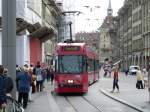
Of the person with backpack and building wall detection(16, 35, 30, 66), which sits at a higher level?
building wall detection(16, 35, 30, 66)

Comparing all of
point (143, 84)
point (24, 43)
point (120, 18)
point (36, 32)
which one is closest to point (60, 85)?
point (143, 84)

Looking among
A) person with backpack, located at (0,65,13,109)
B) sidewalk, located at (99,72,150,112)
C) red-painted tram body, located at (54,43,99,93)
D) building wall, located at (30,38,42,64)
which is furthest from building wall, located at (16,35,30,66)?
person with backpack, located at (0,65,13,109)

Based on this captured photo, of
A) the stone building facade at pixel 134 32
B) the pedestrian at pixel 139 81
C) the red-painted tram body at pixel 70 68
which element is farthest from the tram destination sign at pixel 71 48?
the stone building facade at pixel 134 32

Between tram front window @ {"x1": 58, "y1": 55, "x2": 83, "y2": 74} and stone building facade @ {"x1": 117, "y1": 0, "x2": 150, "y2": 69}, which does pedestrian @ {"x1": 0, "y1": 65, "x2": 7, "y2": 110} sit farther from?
stone building facade @ {"x1": 117, "y1": 0, "x2": 150, "y2": 69}

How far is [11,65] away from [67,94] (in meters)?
17.3

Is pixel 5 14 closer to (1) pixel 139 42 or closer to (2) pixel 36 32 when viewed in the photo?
(2) pixel 36 32

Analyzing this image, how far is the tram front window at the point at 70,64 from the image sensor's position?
33.8 meters

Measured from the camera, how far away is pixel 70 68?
33.9m

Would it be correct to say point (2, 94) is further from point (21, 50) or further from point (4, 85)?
point (21, 50)

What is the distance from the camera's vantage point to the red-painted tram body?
33.5m

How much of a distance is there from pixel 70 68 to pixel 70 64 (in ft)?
0.87

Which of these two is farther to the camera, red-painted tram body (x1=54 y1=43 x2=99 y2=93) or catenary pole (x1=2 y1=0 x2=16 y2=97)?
red-painted tram body (x1=54 y1=43 x2=99 y2=93)

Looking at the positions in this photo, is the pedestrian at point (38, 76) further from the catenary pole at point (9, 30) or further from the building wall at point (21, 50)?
the catenary pole at point (9, 30)

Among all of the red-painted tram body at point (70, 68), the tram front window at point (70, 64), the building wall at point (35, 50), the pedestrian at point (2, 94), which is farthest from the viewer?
the building wall at point (35, 50)
